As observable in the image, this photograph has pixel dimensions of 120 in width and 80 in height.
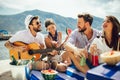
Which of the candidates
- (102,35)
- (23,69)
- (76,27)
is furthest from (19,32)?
(102,35)

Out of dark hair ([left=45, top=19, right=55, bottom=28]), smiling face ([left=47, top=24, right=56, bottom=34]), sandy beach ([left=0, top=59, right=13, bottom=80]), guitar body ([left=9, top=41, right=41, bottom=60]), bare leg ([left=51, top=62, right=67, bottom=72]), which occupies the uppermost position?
dark hair ([left=45, top=19, right=55, bottom=28])

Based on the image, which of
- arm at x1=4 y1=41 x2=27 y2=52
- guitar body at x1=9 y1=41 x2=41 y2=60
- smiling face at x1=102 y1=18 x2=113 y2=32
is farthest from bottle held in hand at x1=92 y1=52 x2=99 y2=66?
arm at x1=4 y1=41 x2=27 y2=52

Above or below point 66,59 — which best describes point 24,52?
above

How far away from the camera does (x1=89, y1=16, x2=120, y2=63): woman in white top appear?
6.92 ft

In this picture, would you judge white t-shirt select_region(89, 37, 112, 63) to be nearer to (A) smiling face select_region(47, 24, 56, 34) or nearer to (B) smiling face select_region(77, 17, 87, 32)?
(B) smiling face select_region(77, 17, 87, 32)

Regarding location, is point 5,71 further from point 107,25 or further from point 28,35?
point 107,25

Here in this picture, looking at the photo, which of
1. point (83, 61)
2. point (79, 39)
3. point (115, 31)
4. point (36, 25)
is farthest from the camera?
point (36, 25)

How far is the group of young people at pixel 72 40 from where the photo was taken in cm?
214

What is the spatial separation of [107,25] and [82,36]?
36 centimetres

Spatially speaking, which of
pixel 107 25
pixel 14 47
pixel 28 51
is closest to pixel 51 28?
pixel 28 51

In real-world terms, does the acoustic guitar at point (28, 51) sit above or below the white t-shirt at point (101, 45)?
below

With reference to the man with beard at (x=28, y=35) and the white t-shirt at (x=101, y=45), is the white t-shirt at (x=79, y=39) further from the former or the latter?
the man with beard at (x=28, y=35)

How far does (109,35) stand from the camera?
2.14 meters

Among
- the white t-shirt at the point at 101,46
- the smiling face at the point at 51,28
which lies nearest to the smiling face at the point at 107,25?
the white t-shirt at the point at 101,46
